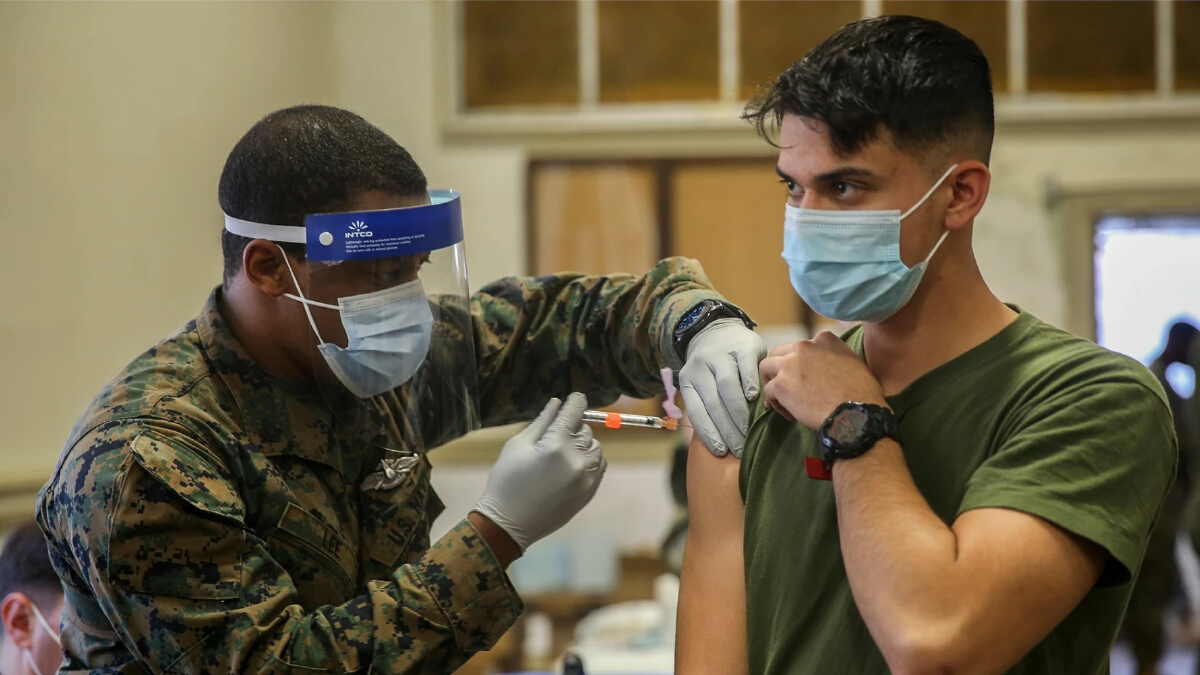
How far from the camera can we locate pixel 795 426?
60.4 inches

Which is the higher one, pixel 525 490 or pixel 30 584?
pixel 525 490

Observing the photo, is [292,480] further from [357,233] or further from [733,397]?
[733,397]

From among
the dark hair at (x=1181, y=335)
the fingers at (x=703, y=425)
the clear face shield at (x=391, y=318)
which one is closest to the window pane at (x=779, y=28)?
the dark hair at (x=1181, y=335)

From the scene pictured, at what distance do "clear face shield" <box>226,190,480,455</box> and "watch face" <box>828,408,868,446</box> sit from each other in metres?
0.79

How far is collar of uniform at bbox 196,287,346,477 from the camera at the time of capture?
71.0 inches

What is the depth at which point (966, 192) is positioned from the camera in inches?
54.7

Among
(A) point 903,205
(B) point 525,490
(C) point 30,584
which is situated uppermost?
(A) point 903,205

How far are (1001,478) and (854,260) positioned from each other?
12.5 inches

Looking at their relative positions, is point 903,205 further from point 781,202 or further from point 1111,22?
point 1111,22

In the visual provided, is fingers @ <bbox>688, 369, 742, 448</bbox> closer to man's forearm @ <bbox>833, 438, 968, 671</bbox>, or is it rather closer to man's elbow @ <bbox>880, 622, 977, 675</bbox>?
man's forearm @ <bbox>833, 438, 968, 671</bbox>

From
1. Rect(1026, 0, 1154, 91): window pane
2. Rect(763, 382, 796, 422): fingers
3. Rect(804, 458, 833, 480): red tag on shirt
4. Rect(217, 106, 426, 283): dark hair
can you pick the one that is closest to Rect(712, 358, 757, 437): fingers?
Rect(763, 382, 796, 422): fingers

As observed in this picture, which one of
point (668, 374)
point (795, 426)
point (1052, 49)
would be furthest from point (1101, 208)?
point (795, 426)

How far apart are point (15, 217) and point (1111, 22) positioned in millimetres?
5723

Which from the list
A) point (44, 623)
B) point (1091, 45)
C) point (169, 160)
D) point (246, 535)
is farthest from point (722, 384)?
point (1091, 45)
